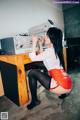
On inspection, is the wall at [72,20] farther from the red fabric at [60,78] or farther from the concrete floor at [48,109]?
the red fabric at [60,78]

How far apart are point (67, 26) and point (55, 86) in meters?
1.96

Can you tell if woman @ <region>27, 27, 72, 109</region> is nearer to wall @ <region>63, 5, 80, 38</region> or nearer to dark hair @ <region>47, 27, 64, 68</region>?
dark hair @ <region>47, 27, 64, 68</region>

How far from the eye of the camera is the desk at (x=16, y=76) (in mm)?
1427

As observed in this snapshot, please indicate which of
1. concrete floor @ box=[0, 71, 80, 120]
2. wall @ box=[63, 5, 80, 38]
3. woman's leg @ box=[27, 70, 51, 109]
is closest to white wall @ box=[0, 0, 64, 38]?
wall @ box=[63, 5, 80, 38]

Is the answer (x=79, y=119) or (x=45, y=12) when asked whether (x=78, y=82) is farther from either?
(x=45, y=12)

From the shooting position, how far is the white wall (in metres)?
1.90

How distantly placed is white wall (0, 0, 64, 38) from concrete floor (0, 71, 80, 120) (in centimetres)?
96

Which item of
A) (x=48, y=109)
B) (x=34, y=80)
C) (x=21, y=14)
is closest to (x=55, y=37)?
(x=34, y=80)

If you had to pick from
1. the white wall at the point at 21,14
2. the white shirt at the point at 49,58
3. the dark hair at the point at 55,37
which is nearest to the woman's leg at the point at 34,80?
the white shirt at the point at 49,58

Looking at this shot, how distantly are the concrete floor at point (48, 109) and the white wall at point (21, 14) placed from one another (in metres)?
0.96

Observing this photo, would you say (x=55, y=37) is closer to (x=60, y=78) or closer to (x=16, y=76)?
(x=60, y=78)

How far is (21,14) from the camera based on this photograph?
6.99 feet

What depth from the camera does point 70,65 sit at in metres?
2.66

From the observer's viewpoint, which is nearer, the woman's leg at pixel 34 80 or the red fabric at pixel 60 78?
the red fabric at pixel 60 78
